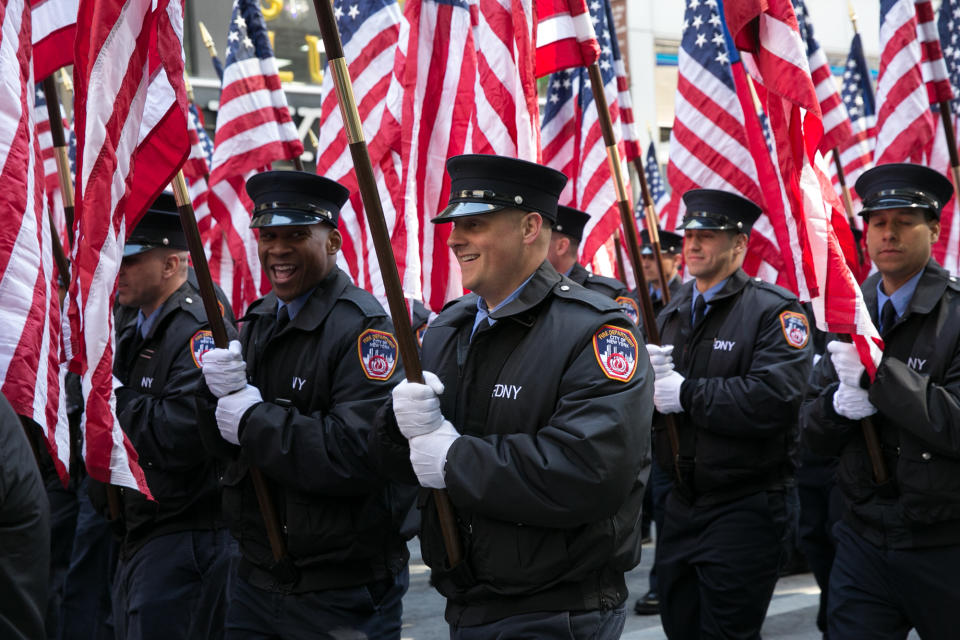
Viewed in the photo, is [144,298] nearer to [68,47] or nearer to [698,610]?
[68,47]

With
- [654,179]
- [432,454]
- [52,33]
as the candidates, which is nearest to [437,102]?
[52,33]

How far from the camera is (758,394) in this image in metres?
5.09

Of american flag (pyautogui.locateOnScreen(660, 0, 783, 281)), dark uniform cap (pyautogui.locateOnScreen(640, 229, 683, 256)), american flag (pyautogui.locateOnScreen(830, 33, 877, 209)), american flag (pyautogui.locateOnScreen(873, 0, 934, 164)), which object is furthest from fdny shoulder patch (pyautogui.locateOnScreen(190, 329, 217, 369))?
american flag (pyautogui.locateOnScreen(830, 33, 877, 209))

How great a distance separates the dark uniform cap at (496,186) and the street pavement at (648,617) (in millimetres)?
3860

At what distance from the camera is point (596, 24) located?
298 inches

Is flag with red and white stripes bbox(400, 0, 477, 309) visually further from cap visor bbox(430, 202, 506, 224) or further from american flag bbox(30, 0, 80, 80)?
cap visor bbox(430, 202, 506, 224)

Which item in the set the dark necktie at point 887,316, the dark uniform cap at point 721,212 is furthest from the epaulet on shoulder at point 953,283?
the dark uniform cap at point 721,212

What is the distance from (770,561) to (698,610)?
478mm

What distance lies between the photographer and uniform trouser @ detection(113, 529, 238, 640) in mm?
4410

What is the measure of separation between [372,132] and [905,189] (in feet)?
10.4

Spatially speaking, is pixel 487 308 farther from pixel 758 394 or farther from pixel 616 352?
pixel 758 394

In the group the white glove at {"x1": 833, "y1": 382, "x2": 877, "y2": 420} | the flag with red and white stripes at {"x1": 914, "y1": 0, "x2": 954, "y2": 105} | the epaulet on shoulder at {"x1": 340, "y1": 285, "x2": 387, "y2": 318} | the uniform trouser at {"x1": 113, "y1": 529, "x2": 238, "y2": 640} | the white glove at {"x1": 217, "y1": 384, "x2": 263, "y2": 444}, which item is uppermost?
the flag with red and white stripes at {"x1": 914, "y1": 0, "x2": 954, "y2": 105}

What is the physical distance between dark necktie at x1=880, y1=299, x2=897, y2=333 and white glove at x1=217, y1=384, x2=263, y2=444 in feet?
9.03

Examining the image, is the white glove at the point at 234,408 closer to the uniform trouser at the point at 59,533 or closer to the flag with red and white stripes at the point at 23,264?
the flag with red and white stripes at the point at 23,264
